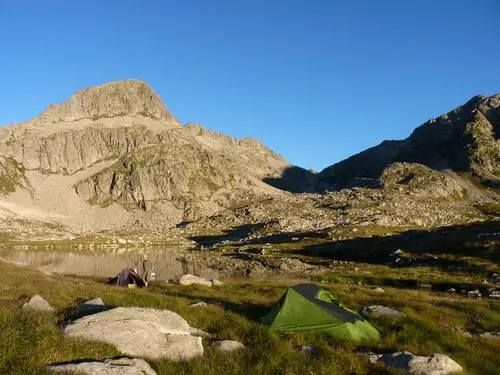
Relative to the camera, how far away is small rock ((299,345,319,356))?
35.8 feet

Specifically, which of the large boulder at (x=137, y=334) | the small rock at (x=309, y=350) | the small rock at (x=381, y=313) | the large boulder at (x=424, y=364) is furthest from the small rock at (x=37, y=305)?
the small rock at (x=381, y=313)

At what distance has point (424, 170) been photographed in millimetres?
172375

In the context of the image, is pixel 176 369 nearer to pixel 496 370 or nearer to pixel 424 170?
pixel 496 370

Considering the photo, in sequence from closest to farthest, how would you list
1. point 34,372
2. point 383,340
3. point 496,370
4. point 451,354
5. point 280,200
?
1. point 34,372
2. point 496,370
3. point 451,354
4. point 383,340
5. point 280,200

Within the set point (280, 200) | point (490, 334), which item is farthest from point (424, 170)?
point (490, 334)

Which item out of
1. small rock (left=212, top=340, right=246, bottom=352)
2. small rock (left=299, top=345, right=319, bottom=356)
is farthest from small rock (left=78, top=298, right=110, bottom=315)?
small rock (left=299, top=345, right=319, bottom=356)

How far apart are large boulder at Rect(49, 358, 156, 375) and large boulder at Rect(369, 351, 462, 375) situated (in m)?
6.73

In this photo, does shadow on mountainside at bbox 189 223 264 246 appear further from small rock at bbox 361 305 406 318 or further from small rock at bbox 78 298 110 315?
small rock at bbox 78 298 110 315

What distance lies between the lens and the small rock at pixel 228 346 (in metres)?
10.7

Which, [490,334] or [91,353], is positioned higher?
[91,353]

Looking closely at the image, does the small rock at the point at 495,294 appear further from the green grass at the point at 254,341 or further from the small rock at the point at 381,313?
the small rock at the point at 381,313

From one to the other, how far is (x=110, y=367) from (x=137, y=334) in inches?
91.8

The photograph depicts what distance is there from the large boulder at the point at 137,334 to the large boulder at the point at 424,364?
5.62 metres

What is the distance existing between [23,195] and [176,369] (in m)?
220
